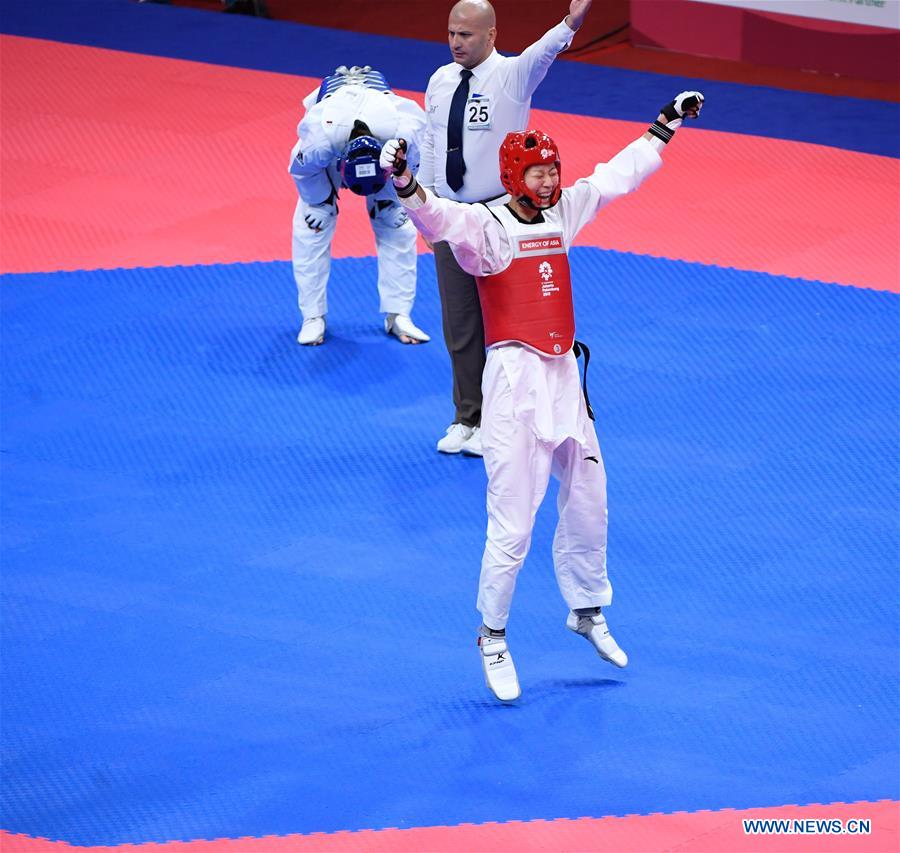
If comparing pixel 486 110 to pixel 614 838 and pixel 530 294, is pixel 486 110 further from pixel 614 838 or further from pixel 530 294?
pixel 614 838

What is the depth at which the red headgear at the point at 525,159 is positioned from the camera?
4.78 metres

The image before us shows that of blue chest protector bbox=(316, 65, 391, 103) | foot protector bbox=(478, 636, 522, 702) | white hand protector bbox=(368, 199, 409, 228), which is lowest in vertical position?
foot protector bbox=(478, 636, 522, 702)

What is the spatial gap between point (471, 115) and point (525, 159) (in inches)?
66.7

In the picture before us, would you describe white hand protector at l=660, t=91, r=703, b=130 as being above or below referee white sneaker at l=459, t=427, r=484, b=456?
above

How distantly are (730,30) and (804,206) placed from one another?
3.71m

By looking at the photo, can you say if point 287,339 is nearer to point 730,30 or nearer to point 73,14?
point 730,30

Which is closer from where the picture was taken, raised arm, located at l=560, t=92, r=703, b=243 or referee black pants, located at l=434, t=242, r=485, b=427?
raised arm, located at l=560, t=92, r=703, b=243

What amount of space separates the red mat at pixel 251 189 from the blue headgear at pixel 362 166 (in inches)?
73.9

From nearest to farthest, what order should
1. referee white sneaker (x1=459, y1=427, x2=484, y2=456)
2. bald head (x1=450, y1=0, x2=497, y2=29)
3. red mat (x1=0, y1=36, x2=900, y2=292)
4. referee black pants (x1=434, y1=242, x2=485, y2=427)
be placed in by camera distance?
bald head (x1=450, y1=0, x2=497, y2=29) → referee black pants (x1=434, y1=242, x2=485, y2=427) → referee white sneaker (x1=459, y1=427, x2=484, y2=456) → red mat (x1=0, y1=36, x2=900, y2=292)

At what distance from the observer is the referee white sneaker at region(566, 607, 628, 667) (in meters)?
5.20

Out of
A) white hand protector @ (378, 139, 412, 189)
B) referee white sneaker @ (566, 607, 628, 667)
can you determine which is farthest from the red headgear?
referee white sneaker @ (566, 607, 628, 667)

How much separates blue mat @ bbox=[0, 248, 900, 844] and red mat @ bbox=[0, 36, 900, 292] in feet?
1.44

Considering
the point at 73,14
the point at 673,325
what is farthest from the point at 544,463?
the point at 73,14

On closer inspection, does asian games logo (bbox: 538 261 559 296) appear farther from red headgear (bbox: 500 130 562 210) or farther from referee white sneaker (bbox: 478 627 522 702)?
referee white sneaker (bbox: 478 627 522 702)
